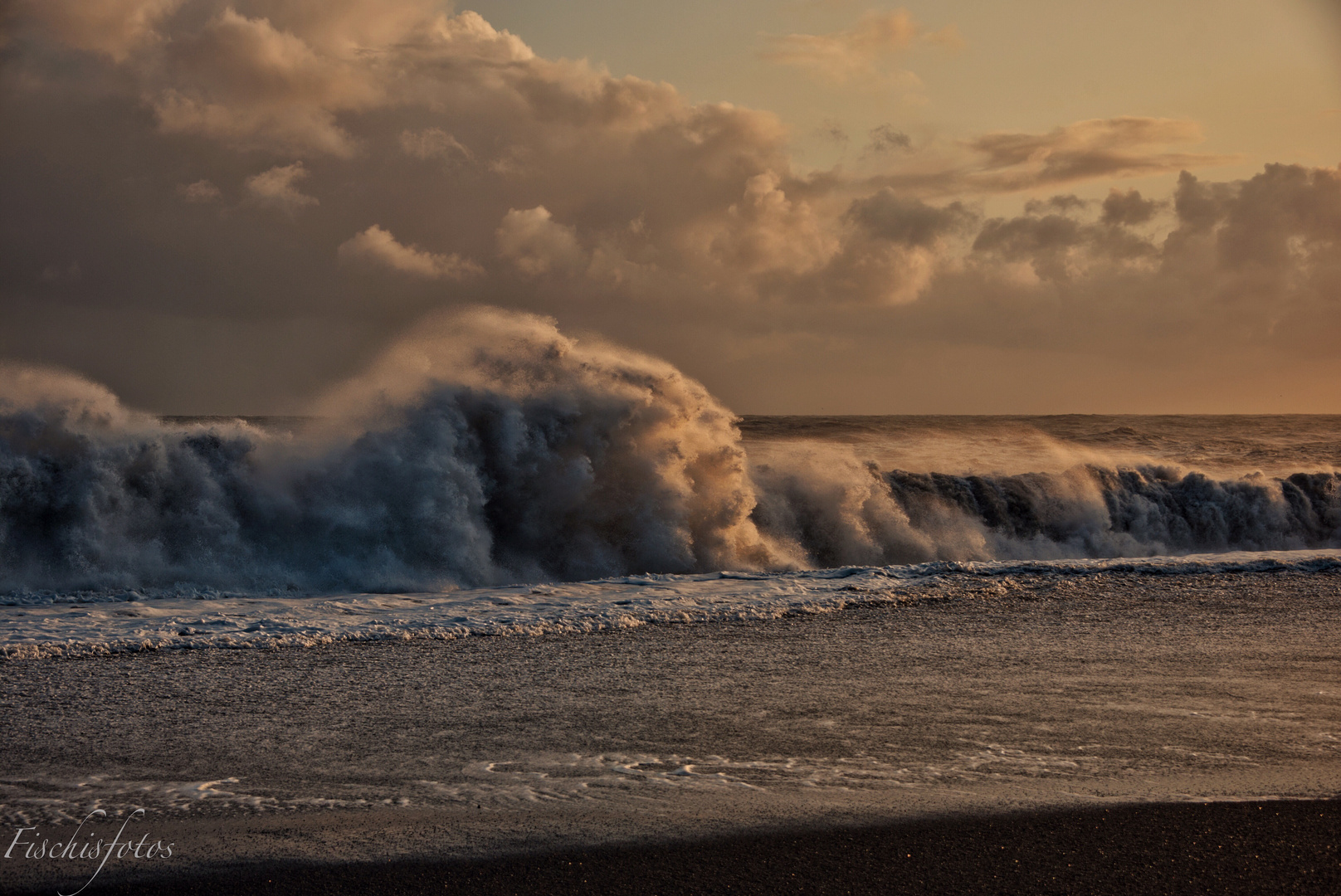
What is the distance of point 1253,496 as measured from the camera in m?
20.8

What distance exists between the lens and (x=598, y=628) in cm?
952

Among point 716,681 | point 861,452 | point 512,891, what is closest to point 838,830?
point 512,891

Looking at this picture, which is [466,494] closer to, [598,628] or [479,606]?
[479,606]

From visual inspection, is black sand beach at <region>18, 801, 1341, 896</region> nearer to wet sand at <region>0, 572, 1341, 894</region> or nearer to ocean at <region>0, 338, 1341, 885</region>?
wet sand at <region>0, 572, 1341, 894</region>

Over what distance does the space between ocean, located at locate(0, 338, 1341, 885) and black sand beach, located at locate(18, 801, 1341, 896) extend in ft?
0.57

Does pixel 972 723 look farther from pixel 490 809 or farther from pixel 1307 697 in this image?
pixel 490 809

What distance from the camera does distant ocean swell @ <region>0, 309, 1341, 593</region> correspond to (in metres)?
13.6

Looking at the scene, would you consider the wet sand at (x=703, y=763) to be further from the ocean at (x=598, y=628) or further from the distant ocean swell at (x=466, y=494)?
the distant ocean swell at (x=466, y=494)
